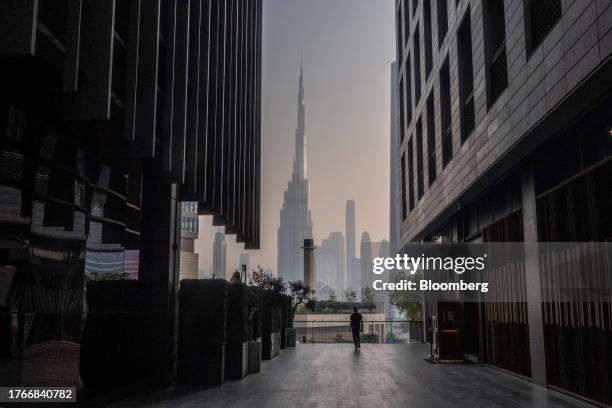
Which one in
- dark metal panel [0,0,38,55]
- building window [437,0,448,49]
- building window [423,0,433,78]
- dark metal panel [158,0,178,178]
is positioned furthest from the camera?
building window [423,0,433,78]

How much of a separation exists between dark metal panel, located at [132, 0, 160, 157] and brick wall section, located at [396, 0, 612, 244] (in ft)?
23.0

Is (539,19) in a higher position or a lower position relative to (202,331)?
higher

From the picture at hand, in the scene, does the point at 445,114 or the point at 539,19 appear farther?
the point at 445,114

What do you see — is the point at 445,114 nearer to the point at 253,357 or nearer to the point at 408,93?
the point at 408,93

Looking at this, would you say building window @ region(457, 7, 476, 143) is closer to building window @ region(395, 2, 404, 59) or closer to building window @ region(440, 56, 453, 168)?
building window @ region(440, 56, 453, 168)

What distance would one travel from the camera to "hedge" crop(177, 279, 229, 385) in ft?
44.3

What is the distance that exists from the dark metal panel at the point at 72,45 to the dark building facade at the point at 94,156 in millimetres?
14

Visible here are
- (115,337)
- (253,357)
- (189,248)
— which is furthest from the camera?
(189,248)

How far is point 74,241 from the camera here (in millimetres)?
12078

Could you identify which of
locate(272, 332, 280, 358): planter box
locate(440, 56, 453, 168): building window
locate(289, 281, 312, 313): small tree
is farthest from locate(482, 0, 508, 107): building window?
locate(289, 281, 312, 313): small tree

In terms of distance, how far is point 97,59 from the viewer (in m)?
9.29

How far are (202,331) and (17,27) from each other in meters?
7.88

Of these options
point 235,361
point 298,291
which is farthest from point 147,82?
point 298,291

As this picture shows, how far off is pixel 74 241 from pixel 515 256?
1014 cm
